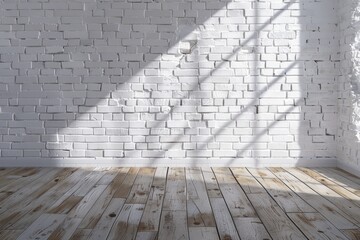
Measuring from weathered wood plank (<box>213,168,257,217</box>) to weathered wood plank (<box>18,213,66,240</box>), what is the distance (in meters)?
0.82

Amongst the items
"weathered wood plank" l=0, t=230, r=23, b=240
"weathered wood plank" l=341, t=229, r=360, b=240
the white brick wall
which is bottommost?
"weathered wood plank" l=341, t=229, r=360, b=240

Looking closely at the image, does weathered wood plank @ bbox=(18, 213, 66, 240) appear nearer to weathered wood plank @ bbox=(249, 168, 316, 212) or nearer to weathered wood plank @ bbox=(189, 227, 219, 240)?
weathered wood plank @ bbox=(189, 227, 219, 240)

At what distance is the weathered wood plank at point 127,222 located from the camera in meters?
1.60

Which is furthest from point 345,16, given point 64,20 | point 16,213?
point 16,213

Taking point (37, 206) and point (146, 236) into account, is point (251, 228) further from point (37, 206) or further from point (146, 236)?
point (37, 206)

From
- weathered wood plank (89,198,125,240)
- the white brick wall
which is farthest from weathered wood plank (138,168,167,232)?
the white brick wall

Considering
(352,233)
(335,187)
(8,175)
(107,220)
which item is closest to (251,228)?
(352,233)

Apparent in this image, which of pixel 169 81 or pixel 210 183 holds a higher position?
pixel 169 81

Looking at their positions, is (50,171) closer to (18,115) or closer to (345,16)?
(18,115)

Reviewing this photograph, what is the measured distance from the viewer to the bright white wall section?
3113mm

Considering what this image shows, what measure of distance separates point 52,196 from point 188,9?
70.3 inches

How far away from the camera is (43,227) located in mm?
1694

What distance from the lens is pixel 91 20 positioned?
3113mm

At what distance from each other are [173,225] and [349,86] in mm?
1917
